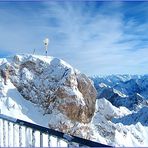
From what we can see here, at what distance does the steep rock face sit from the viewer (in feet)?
159

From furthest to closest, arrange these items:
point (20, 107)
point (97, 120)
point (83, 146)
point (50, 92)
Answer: point (97, 120) → point (50, 92) → point (20, 107) → point (83, 146)

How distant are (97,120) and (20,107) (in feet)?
71.7

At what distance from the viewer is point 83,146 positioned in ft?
13.6

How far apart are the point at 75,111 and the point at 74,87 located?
3336 millimetres

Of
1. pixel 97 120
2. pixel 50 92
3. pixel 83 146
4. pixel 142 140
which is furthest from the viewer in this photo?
pixel 142 140

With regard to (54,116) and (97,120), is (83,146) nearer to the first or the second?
(54,116)

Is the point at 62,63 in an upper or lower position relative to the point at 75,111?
upper

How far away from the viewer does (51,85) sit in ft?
161

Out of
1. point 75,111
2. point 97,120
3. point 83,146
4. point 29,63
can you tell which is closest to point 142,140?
point 97,120

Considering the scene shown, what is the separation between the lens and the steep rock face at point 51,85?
4831cm

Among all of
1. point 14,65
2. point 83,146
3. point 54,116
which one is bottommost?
point 83,146

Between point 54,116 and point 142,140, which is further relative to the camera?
point 142,140

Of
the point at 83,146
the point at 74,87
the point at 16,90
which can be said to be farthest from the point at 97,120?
the point at 83,146

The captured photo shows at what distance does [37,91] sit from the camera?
49.5m
